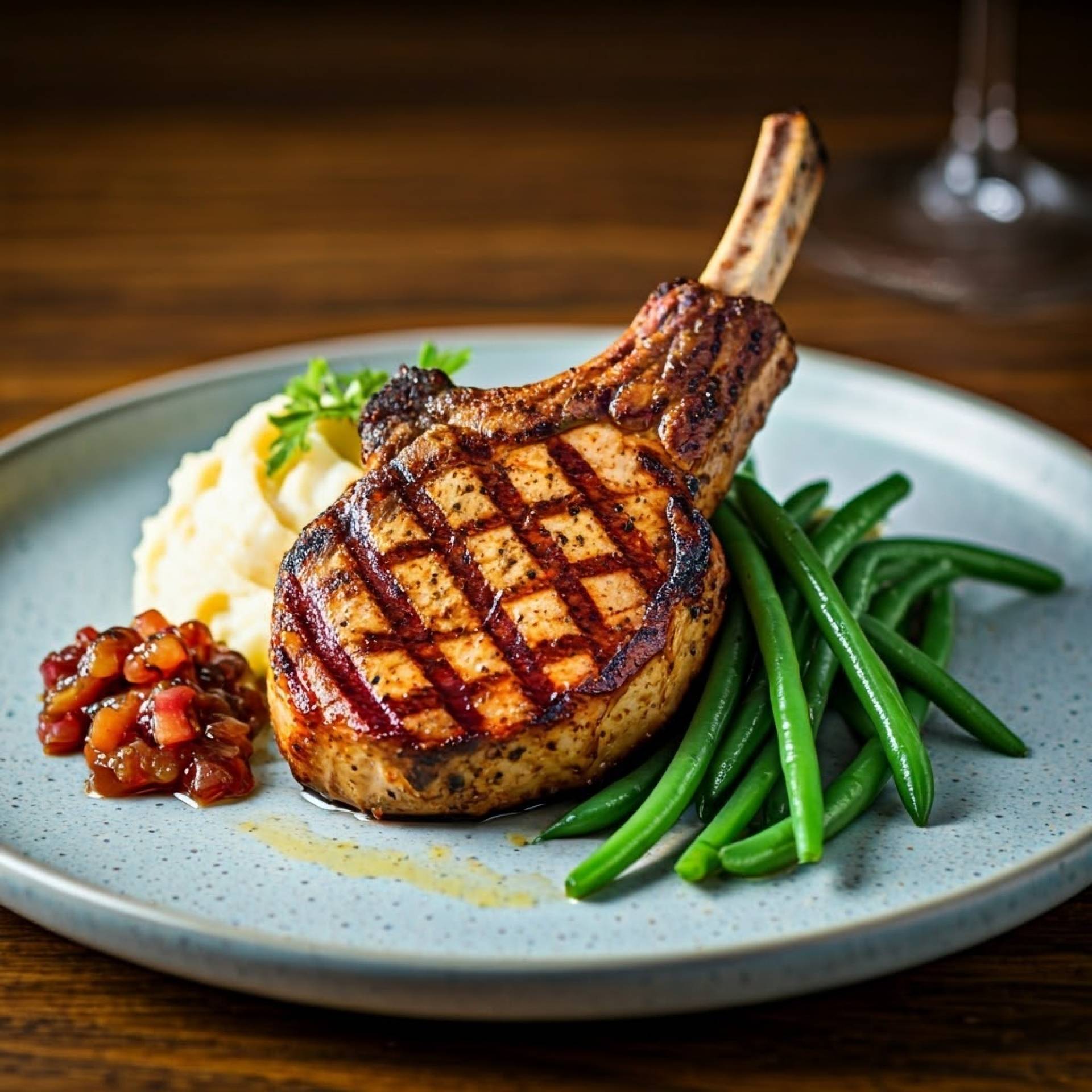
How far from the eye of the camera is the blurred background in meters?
7.67

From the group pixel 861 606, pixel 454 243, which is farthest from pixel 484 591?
pixel 454 243

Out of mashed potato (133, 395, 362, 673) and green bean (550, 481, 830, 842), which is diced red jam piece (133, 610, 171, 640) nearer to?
mashed potato (133, 395, 362, 673)

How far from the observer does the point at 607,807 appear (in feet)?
12.2

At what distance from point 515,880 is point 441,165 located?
705 cm

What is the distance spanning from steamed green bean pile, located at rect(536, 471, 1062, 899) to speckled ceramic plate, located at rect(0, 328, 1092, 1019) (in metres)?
0.07

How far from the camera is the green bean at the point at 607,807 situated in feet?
12.1

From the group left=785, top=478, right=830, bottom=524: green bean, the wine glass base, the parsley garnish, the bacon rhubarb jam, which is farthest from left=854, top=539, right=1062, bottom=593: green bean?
the wine glass base

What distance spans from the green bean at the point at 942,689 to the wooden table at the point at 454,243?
50 cm

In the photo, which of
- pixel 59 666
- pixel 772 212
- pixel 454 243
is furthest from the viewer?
pixel 454 243

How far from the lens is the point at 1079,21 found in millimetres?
11609

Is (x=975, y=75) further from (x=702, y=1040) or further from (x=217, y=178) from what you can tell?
(x=702, y=1040)

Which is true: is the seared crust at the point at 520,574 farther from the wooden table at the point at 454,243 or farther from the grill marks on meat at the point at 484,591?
the wooden table at the point at 454,243

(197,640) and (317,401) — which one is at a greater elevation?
(317,401)

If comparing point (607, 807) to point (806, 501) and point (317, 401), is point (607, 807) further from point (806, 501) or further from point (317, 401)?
point (317, 401)
